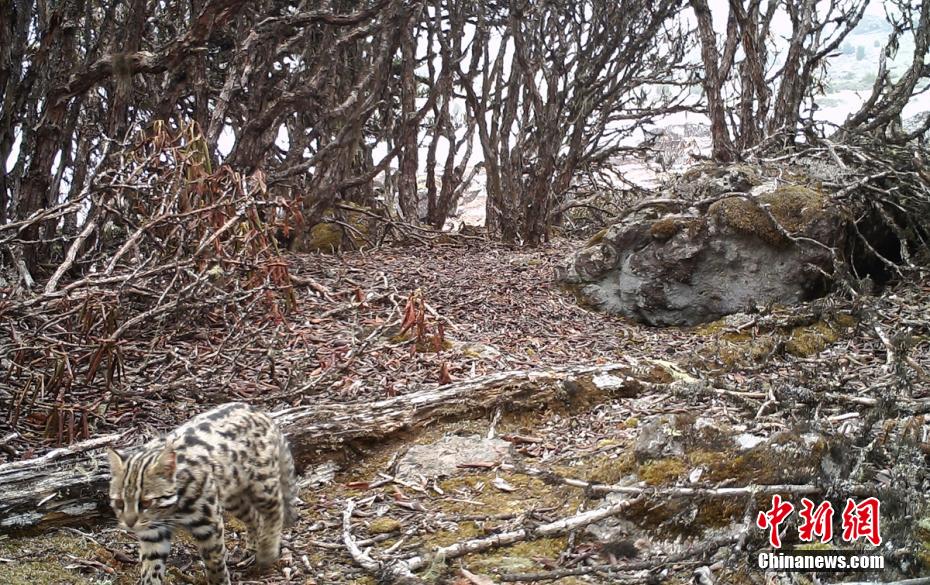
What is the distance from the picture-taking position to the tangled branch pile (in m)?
4.81

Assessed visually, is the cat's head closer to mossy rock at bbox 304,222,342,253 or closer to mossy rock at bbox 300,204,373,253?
mossy rock at bbox 300,204,373,253

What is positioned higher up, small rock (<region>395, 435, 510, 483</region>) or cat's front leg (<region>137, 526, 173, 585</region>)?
small rock (<region>395, 435, 510, 483</region>)

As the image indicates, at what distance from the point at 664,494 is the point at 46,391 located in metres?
4.04

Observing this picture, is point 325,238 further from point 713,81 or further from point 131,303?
point 713,81

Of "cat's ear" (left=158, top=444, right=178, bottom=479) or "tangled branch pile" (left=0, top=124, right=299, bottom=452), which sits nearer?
"cat's ear" (left=158, top=444, right=178, bottom=479)

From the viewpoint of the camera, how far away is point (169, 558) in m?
3.88

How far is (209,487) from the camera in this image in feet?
11.7

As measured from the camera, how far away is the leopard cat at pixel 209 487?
134 inches

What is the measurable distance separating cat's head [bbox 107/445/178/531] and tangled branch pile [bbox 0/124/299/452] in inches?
43.1

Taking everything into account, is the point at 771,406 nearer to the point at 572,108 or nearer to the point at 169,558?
the point at 169,558

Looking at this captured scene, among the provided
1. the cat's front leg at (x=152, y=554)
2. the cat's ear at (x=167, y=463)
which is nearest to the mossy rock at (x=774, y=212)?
the cat's ear at (x=167, y=463)

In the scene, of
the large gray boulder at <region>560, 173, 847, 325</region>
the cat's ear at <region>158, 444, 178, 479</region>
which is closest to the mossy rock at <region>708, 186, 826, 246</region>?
the large gray boulder at <region>560, 173, 847, 325</region>

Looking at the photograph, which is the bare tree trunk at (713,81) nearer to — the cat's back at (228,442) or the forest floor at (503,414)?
the forest floor at (503,414)

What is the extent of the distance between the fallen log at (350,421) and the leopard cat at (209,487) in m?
0.42
